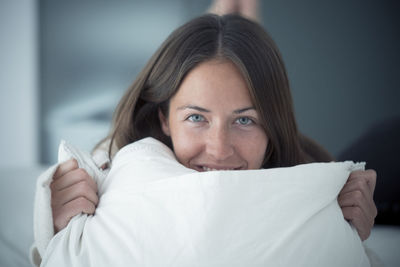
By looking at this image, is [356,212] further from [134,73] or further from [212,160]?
[134,73]

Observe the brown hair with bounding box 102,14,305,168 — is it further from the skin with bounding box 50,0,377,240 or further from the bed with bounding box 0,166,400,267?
the bed with bounding box 0,166,400,267

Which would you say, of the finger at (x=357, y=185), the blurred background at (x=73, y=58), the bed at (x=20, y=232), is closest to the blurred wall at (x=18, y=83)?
the blurred background at (x=73, y=58)

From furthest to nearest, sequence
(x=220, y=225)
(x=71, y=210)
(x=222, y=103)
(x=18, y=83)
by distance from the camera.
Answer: (x=18, y=83) < (x=222, y=103) < (x=71, y=210) < (x=220, y=225)

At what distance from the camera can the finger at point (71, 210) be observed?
2.57 ft

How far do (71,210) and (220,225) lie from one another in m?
0.33

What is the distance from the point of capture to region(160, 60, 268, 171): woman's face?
93 cm

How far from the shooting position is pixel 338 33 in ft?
7.25

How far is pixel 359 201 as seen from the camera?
0.81m

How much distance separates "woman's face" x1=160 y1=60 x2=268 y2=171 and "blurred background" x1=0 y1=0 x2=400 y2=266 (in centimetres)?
66

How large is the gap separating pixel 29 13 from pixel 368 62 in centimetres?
262

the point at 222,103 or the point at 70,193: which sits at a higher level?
the point at 222,103

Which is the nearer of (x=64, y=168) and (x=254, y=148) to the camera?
(x=64, y=168)

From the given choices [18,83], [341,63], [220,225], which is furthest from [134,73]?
[220,225]

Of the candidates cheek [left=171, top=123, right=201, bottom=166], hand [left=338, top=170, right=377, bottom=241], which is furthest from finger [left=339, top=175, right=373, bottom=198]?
cheek [left=171, top=123, right=201, bottom=166]
